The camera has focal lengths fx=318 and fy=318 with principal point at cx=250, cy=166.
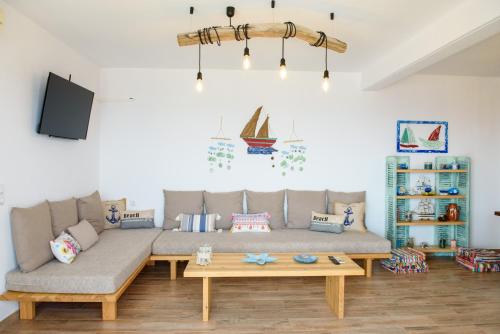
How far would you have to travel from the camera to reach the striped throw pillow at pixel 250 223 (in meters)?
4.24

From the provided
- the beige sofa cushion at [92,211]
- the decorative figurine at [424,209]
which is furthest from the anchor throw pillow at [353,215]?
the beige sofa cushion at [92,211]

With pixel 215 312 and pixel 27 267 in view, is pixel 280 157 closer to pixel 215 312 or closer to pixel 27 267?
pixel 215 312

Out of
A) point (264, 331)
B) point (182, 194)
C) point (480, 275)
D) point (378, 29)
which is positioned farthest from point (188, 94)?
point (480, 275)

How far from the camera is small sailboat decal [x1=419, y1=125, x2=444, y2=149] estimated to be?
490 cm

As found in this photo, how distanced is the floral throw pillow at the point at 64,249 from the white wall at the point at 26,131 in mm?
353

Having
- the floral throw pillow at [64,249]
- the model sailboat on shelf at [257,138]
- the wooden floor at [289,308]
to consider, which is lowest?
the wooden floor at [289,308]

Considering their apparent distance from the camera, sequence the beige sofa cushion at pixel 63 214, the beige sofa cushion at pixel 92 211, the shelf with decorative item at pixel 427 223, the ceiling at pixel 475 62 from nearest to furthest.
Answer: the beige sofa cushion at pixel 63 214
the ceiling at pixel 475 62
the beige sofa cushion at pixel 92 211
the shelf with decorative item at pixel 427 223

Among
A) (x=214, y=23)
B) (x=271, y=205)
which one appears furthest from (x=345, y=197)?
(x=214, y=23)

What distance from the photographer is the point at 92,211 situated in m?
3.94

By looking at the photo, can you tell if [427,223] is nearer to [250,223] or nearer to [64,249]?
[250,223]

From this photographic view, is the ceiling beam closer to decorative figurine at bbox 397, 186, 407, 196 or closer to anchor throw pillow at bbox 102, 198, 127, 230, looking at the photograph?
decorative figurine at bbox 397, 186, 407, 196

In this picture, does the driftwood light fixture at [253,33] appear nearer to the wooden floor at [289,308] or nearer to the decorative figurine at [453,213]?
the wooden floor at [289,308]

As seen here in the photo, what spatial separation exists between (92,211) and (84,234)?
22.3 inches

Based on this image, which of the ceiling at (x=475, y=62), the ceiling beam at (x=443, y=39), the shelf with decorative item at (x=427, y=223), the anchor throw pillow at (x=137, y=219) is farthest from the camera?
the shelf with decorative item at (x=427, y=223)
